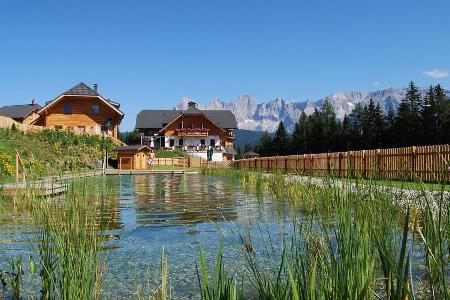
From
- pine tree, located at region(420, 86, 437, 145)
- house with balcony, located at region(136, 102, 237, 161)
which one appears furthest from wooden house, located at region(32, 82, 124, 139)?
pine tree, located at region(420, 86, 437, 145)

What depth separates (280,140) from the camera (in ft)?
319

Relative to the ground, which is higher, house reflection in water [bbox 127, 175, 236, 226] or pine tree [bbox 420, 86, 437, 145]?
pine tree [bbox 420, 86, 437, 145]

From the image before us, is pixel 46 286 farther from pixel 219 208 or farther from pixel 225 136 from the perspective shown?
pixel 225 136

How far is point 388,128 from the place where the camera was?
6141 cm

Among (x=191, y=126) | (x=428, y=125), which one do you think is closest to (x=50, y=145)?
(x=191, y=126)

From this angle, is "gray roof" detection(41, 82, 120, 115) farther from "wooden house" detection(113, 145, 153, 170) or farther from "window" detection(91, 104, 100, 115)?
"wooden house" detection(113, 145, 153, 170)

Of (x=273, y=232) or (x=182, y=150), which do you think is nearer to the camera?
(x=273, y=232)

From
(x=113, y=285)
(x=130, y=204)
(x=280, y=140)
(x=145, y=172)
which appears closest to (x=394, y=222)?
(x=113, y=285)

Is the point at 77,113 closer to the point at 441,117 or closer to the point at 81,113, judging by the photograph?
the point at 81,113

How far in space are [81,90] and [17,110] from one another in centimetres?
2125

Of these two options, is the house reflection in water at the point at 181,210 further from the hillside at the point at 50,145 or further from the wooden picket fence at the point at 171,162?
the wooden picket fence at the point at 171,162

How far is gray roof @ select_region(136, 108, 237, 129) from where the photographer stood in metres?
76.6

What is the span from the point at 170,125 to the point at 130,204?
192ft

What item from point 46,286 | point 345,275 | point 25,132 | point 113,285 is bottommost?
point 113,285
